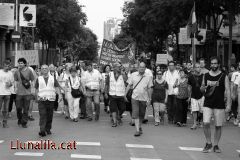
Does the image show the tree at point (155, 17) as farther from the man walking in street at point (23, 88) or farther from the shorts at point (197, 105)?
the man walking in street at point (23, 88)

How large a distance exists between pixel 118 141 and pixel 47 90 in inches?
92.8

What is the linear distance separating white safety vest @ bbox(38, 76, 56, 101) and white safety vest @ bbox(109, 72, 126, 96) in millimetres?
2628

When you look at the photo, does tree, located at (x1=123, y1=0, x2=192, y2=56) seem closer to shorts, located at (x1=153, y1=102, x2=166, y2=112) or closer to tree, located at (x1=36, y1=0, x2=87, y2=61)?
tree, located at (x1=36, y1=0, x2=87, y2=61)

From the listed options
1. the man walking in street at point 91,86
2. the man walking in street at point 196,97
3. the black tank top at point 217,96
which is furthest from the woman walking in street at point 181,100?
the black tank top at point 217,96

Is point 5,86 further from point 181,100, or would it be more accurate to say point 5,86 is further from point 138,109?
point 181,100

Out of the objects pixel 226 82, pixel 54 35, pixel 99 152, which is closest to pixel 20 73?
pixel 99 152

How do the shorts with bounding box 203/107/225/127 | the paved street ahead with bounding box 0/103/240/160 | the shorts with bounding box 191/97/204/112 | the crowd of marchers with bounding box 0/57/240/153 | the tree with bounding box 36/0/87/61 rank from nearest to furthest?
the paved street ahead with bounding box 0/103/240/160 → the shorts with bounding box 203/107/225/127 → the crowd of marchers with bounding box 0/57/240/153 → the shorts with bounding box 191/97/204/112 → the tree with bounding box 36/0/87/61

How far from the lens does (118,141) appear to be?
12.7 meters

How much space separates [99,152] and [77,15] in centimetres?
3893

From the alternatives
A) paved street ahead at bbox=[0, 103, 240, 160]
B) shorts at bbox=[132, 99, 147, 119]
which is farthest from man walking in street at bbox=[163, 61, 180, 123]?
shorts at bbox=[132, 99, 147, 119]

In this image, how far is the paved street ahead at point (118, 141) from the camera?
1064cm

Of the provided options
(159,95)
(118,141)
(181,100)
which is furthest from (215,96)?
(159,95)

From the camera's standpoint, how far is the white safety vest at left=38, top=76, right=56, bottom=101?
13781 millimetres

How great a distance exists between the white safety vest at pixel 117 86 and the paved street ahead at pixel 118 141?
942mm
